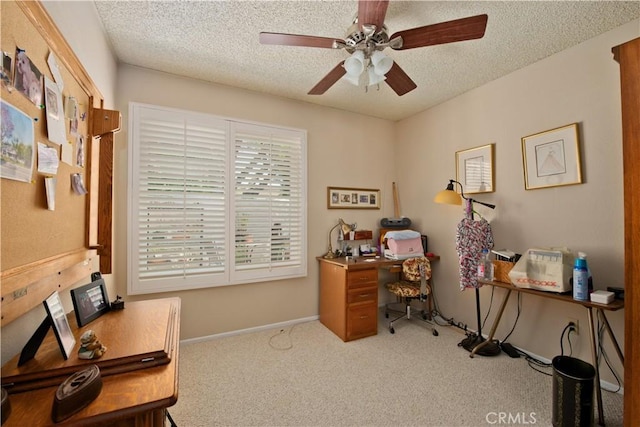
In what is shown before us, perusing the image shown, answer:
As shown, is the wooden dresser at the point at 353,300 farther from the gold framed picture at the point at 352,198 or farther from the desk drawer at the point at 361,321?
the gold framed picture at the point at 352,198

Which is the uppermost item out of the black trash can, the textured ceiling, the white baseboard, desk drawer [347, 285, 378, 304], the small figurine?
the textured ceiling

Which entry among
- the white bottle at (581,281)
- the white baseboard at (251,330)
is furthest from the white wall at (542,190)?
the white baseboard at (251,330)

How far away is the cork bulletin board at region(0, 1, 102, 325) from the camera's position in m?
0.83

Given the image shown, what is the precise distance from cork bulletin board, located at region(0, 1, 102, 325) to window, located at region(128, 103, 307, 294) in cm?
Result: 105

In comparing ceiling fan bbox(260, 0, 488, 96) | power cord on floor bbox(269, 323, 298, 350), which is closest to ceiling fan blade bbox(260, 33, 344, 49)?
ceiling fan bbox(260, 0, 488, 96)

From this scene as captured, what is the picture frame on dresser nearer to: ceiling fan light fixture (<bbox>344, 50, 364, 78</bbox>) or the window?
the window

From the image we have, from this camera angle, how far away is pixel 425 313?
11.1 ft

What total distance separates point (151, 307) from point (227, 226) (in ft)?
4.46

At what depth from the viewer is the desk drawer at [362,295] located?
9.25 feet

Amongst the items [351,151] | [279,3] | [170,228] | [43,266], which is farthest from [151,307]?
[351,151]

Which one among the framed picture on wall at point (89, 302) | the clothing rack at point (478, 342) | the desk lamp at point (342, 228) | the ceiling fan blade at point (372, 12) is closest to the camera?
the framed picture on wall at point (89, 302)

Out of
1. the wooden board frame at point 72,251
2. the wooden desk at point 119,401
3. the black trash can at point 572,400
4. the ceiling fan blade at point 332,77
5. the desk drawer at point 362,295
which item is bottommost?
the black trash can at point 572,400

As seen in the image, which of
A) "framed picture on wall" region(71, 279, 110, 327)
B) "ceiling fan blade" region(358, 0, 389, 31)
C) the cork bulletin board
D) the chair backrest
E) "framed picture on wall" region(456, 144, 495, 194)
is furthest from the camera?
the chair backrest

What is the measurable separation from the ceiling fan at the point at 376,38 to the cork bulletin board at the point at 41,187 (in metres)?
1.06
